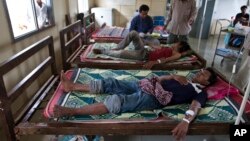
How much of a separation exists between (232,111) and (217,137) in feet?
1.15

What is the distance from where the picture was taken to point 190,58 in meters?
2.92

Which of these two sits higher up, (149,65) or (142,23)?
(142,23)

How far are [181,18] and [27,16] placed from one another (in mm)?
2521

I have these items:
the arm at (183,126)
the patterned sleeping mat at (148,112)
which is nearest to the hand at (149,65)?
the patterned sleeping mat at (148,112)

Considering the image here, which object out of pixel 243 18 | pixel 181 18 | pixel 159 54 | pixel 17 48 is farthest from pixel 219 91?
pixel 243 18

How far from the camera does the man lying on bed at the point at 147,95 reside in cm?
151

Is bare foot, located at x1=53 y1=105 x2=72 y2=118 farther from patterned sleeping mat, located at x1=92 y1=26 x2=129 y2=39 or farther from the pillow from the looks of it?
patterned sleeping mat, located at x1=92 y1=26 x2=129 y2=39

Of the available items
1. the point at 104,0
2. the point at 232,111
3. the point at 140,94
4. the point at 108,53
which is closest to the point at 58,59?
the point at 108,53

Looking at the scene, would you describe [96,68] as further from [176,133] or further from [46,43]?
[176,133]

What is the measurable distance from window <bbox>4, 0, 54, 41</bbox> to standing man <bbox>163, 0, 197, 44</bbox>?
212cm

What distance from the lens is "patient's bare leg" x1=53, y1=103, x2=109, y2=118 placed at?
1451 millimetres

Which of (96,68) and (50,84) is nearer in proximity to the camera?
(50,84)

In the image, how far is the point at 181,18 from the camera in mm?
3508

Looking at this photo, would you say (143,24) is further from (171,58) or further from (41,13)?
(41,13)
